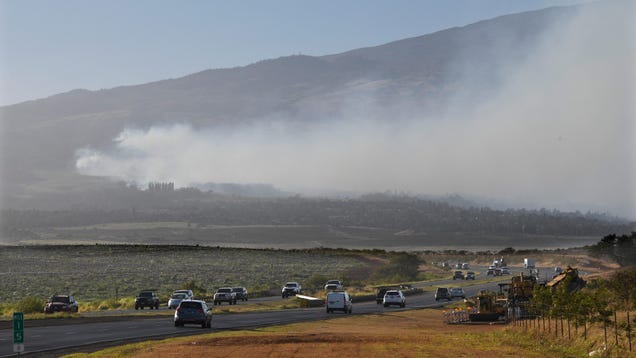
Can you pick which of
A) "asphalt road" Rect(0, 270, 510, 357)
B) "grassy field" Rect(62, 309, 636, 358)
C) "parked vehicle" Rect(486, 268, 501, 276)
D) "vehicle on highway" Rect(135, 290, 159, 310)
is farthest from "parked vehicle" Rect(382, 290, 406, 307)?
"parked vehicle" Rect(486, 268, 501, 276)

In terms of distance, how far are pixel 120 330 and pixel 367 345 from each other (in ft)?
61.7

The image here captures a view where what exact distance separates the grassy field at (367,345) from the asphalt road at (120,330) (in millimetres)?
2826

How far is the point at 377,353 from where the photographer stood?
43.7 metres

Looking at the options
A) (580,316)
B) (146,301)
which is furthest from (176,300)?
(580,316)

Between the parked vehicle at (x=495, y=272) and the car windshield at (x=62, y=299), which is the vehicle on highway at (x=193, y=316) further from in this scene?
the parked vehicle at (x=495, y=272)

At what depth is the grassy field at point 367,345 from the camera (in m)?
43.3

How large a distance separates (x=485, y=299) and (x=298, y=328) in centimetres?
1701

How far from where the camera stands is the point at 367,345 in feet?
159

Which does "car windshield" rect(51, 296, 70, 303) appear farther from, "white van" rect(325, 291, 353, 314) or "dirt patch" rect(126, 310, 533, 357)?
"dirt patch" rect(126, 310, 533, 357)

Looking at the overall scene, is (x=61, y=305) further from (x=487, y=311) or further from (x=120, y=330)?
(x=487, y=311)

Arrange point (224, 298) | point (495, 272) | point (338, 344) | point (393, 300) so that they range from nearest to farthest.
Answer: point (338, 344) < point (393, 300) < point (224, 298) < point (495, 272)

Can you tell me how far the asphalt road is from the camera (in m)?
48.8

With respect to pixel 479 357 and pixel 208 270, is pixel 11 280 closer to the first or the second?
pixel 208 270

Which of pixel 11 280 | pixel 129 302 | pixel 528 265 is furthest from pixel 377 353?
pixel 528 265
